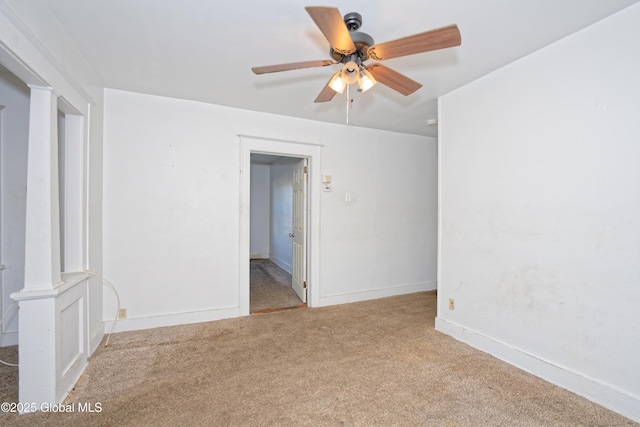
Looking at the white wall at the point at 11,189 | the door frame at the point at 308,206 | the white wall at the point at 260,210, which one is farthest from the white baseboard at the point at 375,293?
the white wall at the point at 260,210

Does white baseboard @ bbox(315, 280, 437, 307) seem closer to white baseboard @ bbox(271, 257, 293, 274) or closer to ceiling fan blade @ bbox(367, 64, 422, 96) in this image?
white baseboard @ bbox(271, 257, 293, 274)

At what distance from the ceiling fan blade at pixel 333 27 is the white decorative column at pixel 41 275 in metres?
1.77

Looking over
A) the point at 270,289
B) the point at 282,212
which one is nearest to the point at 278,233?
the point at 282,212

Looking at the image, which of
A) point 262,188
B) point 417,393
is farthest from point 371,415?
point 262,188

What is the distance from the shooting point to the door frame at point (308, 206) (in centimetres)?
328

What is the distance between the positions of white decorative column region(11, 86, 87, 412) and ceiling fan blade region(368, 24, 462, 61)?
2.04 meters

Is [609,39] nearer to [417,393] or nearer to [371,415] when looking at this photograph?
[417,393]

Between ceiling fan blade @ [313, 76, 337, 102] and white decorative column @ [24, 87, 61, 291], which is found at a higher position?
ceiling fan blade @ [313, 76, 337, 102]

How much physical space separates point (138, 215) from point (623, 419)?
160 inches

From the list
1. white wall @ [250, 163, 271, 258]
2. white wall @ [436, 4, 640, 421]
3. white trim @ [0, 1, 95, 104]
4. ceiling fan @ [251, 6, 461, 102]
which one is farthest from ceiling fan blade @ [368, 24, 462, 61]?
white wall @ [250, 163, 271, 258]

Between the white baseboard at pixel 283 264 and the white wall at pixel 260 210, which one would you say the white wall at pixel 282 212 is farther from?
the white wall at pixel 260 210

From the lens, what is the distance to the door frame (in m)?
3.28

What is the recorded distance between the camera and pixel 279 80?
2.55 metres

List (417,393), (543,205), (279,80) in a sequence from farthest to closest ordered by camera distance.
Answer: (279,80) < (543,205) < (417,393)
